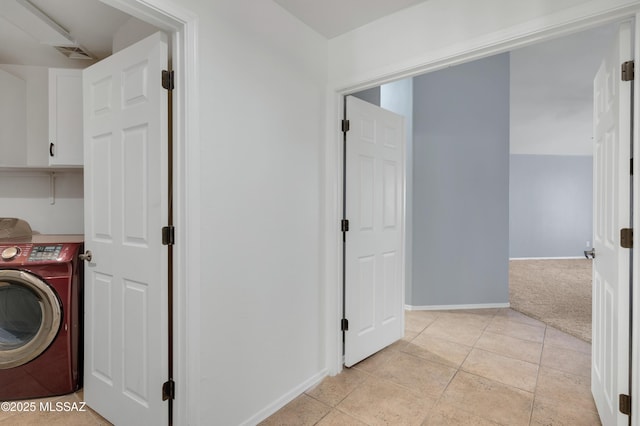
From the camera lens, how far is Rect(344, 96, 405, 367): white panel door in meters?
2.40

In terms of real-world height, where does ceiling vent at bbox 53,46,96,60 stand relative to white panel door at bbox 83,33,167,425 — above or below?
above

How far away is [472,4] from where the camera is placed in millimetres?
1729

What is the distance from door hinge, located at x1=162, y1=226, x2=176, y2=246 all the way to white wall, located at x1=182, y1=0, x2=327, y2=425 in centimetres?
14

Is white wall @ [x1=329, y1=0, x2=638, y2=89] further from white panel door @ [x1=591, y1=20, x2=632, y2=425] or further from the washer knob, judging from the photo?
Answer: the washer knob

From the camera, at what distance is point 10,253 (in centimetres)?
191

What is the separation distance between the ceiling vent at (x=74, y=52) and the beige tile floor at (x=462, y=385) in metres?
2.93

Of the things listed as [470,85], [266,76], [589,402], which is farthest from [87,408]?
→ [470,85]

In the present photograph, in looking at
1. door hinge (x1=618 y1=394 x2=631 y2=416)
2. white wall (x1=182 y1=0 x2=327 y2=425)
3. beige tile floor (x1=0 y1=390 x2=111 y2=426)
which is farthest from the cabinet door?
door hinge (x1=618 y1=394 x2=631 y2=416)

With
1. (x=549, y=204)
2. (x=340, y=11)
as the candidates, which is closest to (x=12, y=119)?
(x=340, y=11)

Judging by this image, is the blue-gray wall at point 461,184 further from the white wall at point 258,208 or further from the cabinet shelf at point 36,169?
the cabinet shelf at point 36,169

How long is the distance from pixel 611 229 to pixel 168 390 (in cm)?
226

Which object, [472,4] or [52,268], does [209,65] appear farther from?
[52,268]

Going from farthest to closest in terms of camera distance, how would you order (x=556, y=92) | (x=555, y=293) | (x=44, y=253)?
(x=556, y=92) < (x=555, y=293) < (x=44, y=253)

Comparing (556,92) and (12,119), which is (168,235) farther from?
(556,92)
